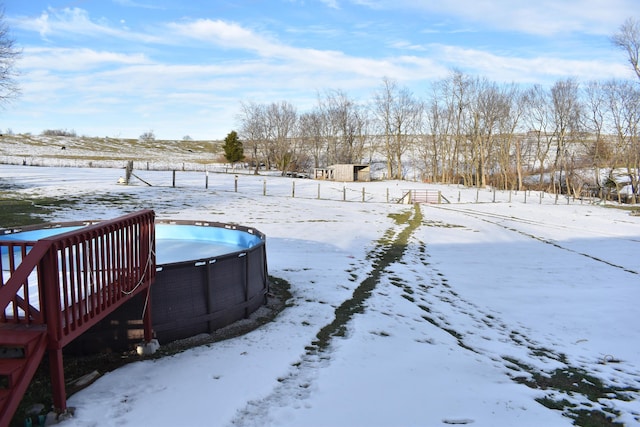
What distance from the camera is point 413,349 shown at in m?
5.46

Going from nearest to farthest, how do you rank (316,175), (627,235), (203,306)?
(203,306) → (627,235) → (316,175)

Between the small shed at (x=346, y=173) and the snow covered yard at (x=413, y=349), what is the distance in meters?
32.8

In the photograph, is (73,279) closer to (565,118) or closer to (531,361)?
(531,361)

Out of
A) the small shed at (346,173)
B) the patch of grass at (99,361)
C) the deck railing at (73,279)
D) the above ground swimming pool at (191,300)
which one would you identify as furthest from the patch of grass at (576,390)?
the small shed at (346,173)

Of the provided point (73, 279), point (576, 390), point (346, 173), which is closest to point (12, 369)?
point (73, 279)

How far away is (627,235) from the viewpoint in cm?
1819

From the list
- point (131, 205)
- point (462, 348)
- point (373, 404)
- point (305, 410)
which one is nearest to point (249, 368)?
point (305, 410)

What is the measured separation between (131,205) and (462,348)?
16668 mm

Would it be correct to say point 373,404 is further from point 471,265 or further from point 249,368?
point 471,265

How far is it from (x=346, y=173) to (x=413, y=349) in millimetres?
41982

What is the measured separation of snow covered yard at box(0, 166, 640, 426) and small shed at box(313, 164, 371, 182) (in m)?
32.8

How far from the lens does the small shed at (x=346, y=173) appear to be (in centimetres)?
4684

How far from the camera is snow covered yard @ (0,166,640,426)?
3.79 metres

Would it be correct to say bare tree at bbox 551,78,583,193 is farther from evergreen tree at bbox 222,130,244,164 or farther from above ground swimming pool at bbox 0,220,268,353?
above ground swimming pool at bbox 0,220,268,353
